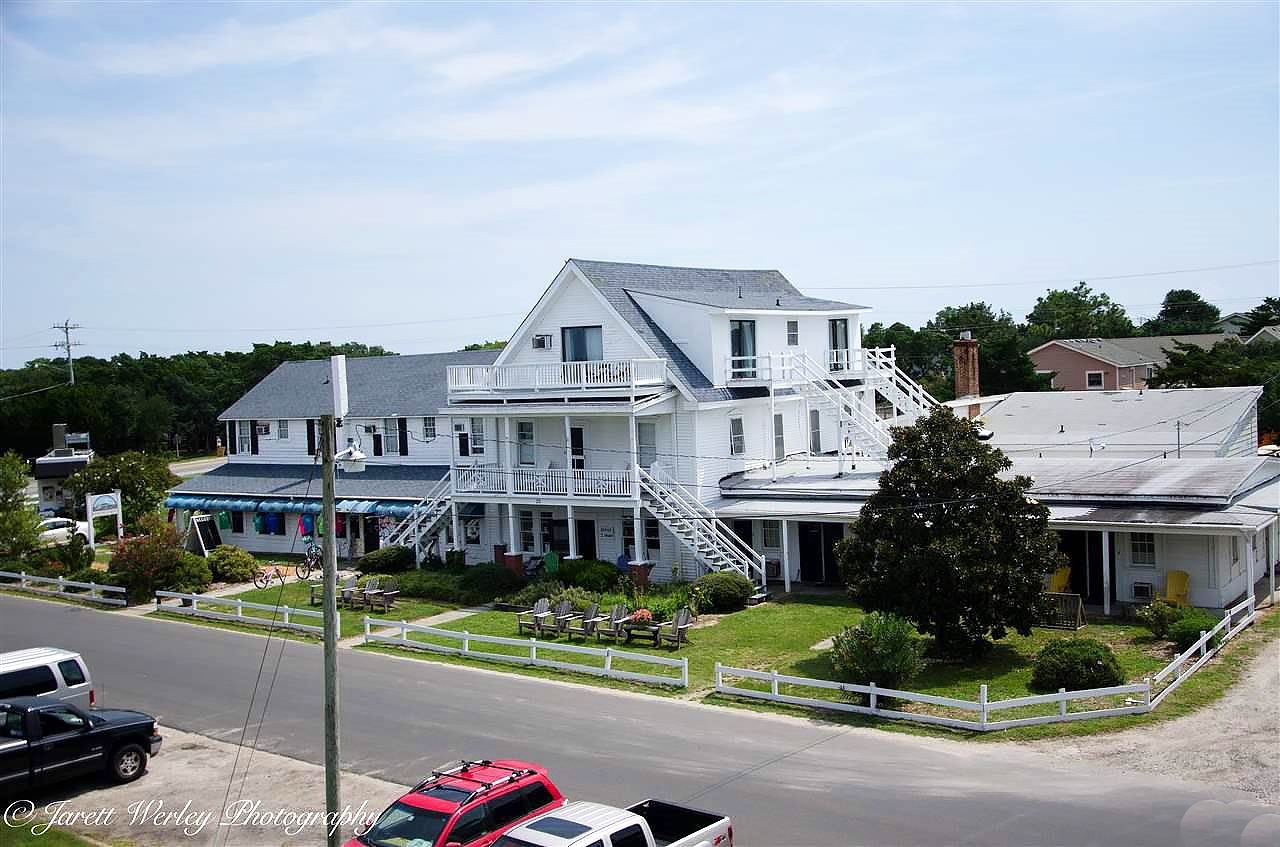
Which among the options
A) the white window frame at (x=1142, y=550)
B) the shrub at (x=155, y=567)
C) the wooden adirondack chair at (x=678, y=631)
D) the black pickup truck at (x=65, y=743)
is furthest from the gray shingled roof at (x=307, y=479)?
the white window frame at (x=1142, y=550)

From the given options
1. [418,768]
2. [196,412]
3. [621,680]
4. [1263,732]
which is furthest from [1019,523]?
[196,412]

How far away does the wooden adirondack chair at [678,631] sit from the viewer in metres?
28.0

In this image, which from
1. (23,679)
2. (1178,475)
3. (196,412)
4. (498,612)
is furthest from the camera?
(196,412)

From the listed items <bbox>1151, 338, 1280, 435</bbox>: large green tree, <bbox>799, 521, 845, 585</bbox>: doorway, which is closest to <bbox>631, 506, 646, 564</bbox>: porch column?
<bbox>799, 521, 845, 585</bbox>: doorway

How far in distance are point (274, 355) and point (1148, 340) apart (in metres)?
84.6

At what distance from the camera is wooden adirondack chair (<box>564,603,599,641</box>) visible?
29.5 metres

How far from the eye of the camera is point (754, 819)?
16.0m

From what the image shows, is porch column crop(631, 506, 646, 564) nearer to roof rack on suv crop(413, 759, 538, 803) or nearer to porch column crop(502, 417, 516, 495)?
porch column crop(502, 417, 516, 495)

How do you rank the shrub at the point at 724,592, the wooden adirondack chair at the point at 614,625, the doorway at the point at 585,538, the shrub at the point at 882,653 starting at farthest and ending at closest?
the doorway at the point at 585,538, the shrub at the point at 724,592, the wooden adirondack chair at the point at 614,625, the shrub at the point at 882,653

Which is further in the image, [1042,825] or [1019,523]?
[1019,523]

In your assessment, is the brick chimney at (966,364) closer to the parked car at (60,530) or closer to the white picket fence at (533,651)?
the white picket fence at (533,651)

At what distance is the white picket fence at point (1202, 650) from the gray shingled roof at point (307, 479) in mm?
28973

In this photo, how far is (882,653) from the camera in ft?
72.2

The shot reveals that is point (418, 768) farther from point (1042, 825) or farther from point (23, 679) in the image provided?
point (1042, 825)
